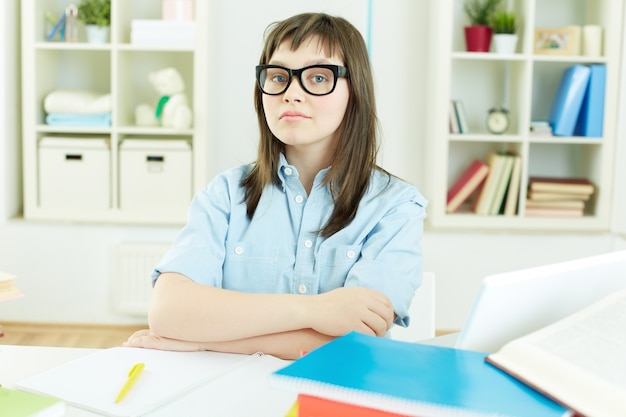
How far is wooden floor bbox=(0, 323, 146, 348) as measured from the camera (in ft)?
11.3

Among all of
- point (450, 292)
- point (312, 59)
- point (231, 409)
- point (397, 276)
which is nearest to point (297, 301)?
point (397, 276)

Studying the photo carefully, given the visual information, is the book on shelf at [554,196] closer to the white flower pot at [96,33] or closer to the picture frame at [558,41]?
the picture frame at [558,41]

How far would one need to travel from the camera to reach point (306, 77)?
5.24 ft

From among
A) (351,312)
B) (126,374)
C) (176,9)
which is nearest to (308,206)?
(351,312)

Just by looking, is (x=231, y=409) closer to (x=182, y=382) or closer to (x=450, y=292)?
(x=182, y=382)

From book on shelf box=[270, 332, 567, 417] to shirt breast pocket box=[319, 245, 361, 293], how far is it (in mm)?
720

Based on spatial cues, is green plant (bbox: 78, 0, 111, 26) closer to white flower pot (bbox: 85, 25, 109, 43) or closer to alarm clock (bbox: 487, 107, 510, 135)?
white flower pot (bbox: 85, 25, 109, 43)

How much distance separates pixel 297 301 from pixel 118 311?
2.39m

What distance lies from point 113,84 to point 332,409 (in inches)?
→ 115

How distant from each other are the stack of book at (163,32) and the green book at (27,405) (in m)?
2.76

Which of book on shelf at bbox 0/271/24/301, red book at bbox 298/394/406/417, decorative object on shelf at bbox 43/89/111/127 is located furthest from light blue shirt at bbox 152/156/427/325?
decorative object on shelf at bbox 43/89/111/127

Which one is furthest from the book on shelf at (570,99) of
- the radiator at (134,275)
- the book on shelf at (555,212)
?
the radiator at (134,275)

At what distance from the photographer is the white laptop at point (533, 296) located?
0.88 m

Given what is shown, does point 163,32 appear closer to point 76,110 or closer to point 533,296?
point 76,110
